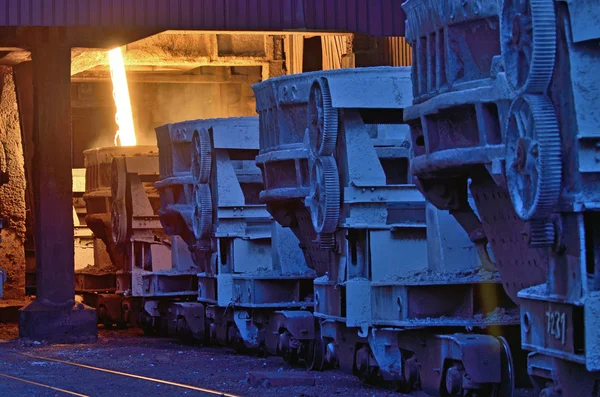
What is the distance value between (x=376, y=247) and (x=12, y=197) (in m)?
13.8

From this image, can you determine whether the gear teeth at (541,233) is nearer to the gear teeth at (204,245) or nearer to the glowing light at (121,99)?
the gear teeth at (204,245)

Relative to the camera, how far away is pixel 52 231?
1686 centimetres

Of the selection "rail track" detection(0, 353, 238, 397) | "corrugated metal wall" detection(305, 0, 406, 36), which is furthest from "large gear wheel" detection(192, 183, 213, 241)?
"corrugated metal wall" detection(305, 0, 406, 36)

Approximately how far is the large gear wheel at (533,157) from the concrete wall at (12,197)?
57.8ft

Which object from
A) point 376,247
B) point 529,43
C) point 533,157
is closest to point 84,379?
point 376,247

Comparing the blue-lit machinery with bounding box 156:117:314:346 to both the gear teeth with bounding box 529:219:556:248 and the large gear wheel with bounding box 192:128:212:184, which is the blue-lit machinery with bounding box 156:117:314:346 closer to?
the large gear wheel with bounding box 192:128:212:184

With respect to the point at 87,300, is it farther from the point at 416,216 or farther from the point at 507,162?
the point at 507,162

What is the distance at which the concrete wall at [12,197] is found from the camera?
23.2m

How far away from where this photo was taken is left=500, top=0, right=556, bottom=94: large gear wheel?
625 centimetres

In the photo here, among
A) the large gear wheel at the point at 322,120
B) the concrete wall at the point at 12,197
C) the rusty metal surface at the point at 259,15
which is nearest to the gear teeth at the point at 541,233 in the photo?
the large gear wheel at the point at 322,120

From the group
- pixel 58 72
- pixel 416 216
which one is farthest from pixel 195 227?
pixel 416 216

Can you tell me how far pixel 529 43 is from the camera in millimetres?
6492

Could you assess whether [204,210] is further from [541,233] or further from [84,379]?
[541,233]

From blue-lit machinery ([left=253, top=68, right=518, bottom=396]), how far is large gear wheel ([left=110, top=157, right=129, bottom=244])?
660 centimetres
